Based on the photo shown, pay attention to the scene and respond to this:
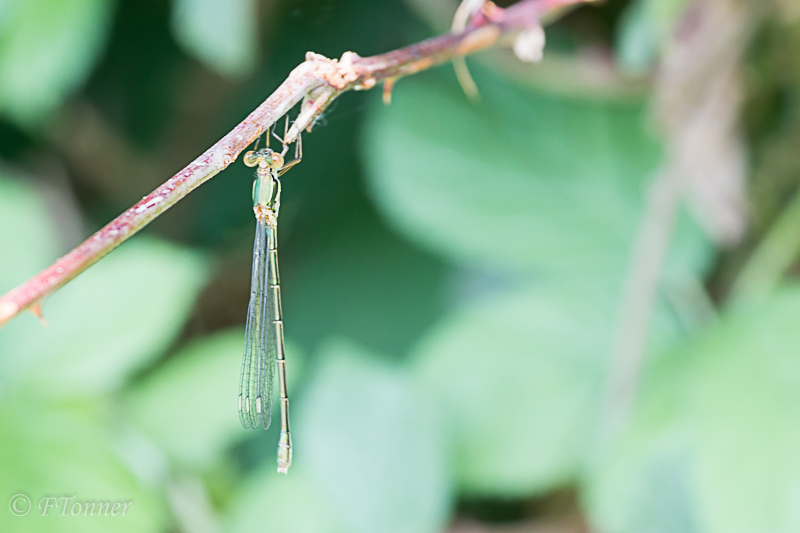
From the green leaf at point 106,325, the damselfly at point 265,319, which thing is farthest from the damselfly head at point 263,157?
the green leaf at point 106,325

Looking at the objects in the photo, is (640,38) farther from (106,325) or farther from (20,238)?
(20,238)

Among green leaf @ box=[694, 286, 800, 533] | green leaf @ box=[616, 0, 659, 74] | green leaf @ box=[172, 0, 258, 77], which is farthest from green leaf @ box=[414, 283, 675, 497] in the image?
green leaf @ box=[172, 0, 258, 77]

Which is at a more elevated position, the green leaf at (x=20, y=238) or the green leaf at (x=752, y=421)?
the green leaf at (x=20, y=238)

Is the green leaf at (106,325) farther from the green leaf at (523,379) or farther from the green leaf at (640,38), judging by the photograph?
the green leaf at (640,38)

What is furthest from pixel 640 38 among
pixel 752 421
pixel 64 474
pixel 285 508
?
pixel 64 474

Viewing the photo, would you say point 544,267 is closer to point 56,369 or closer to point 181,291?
point 181,291
